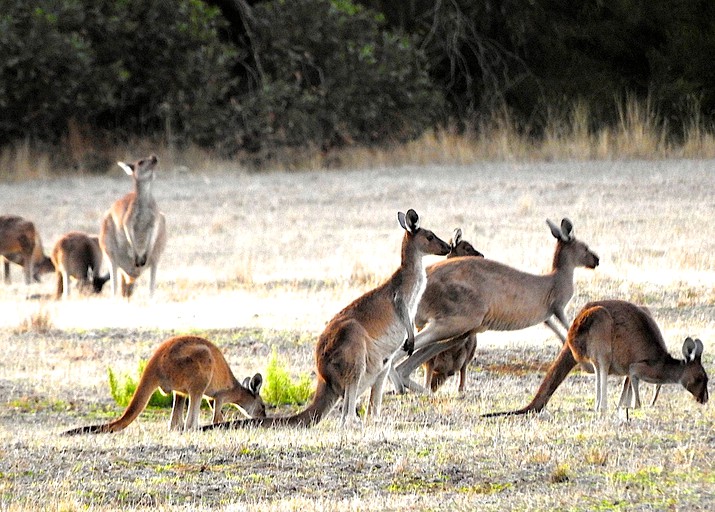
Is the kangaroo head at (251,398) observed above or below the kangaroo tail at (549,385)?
below

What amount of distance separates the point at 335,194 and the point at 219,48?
18.2ft

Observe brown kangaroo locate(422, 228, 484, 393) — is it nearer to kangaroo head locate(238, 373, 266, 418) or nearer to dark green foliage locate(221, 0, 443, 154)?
kangaroo head locate(238, 373, 266, 418)

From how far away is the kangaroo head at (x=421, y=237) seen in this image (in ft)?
31.5

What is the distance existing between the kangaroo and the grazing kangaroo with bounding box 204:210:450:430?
2.40 ft

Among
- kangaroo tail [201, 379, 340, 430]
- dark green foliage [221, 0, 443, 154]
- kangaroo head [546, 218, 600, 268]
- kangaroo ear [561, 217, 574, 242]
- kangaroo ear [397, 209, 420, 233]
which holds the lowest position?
kangaroo tail [201, 379, 340, 430]

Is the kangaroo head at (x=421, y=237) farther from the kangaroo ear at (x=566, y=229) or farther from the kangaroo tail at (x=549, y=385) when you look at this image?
the kangaroo ear at (x=566, y=229)

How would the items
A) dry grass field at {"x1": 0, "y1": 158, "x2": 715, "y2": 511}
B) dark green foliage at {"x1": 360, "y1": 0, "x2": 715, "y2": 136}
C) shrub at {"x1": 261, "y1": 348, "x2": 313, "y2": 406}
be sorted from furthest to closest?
dark green foliage at {"x1": 360, "y1": 0, "x2": 715, "y2": 136} < shrub at {"x1": 261, "y1": 348, "x2": 313, "y2": 406} < dry grass field at {"x1": 0, "y1": 158, "x2": 715, "y2": 511}

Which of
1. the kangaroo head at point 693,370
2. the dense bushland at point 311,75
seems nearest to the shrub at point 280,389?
the kangaroo head at point 693,370

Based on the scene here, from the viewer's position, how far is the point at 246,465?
24.0 ft

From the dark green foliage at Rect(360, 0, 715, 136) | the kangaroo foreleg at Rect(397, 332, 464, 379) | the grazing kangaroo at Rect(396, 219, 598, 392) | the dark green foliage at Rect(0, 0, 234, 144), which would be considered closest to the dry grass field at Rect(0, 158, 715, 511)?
the kangaroo foreleg at Rect(397, 332, 464, 379)

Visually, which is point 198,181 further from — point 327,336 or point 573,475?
point 573,475

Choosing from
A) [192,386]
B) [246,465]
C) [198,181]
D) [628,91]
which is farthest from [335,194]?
[246,465]

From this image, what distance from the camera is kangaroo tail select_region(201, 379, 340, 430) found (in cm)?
853

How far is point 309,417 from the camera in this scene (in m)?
8.68
